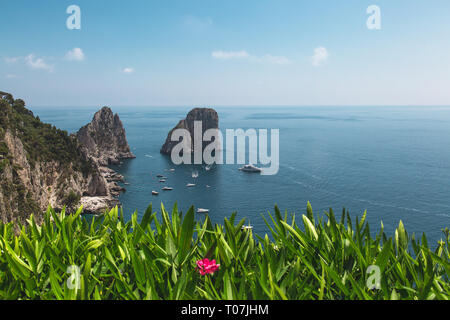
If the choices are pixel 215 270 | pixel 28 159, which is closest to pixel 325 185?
pixel 28 159

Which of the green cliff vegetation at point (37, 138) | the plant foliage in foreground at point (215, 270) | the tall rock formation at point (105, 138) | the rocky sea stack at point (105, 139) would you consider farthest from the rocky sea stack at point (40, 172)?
the plant foliage in foreground at point (215, 270)

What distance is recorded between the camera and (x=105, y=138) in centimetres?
11338

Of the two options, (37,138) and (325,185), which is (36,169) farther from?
(325,185)

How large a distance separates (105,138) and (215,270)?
116 meters

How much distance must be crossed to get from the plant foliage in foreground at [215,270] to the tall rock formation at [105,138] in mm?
103932

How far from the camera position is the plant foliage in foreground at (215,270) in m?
4.59

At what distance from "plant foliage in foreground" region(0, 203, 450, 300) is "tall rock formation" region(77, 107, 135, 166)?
103932mm

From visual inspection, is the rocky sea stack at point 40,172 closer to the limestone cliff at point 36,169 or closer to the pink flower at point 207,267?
the limestone cliff at point 36,169

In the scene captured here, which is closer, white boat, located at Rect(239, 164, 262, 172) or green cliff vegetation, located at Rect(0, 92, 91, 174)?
green cliff vegetation, located at Rect(0, 92, 91, 174)

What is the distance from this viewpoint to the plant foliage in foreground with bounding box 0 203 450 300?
459 centimetres

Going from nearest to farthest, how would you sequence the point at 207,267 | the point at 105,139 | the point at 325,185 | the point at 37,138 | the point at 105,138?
the point at 207,267 → the point at 37,138 → the point at 325,185 → the point at 105,139 → the point at 105,138

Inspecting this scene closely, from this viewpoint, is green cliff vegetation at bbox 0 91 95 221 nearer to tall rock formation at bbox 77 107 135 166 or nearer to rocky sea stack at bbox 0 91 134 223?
rocky sea stack at bbox 0 91 134 223

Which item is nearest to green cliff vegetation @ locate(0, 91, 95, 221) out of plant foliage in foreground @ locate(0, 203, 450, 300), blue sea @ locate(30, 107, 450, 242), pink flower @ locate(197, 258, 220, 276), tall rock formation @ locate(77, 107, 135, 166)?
blue sea @ locate(30, 107, 450, 242)

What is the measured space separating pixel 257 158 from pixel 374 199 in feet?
156
